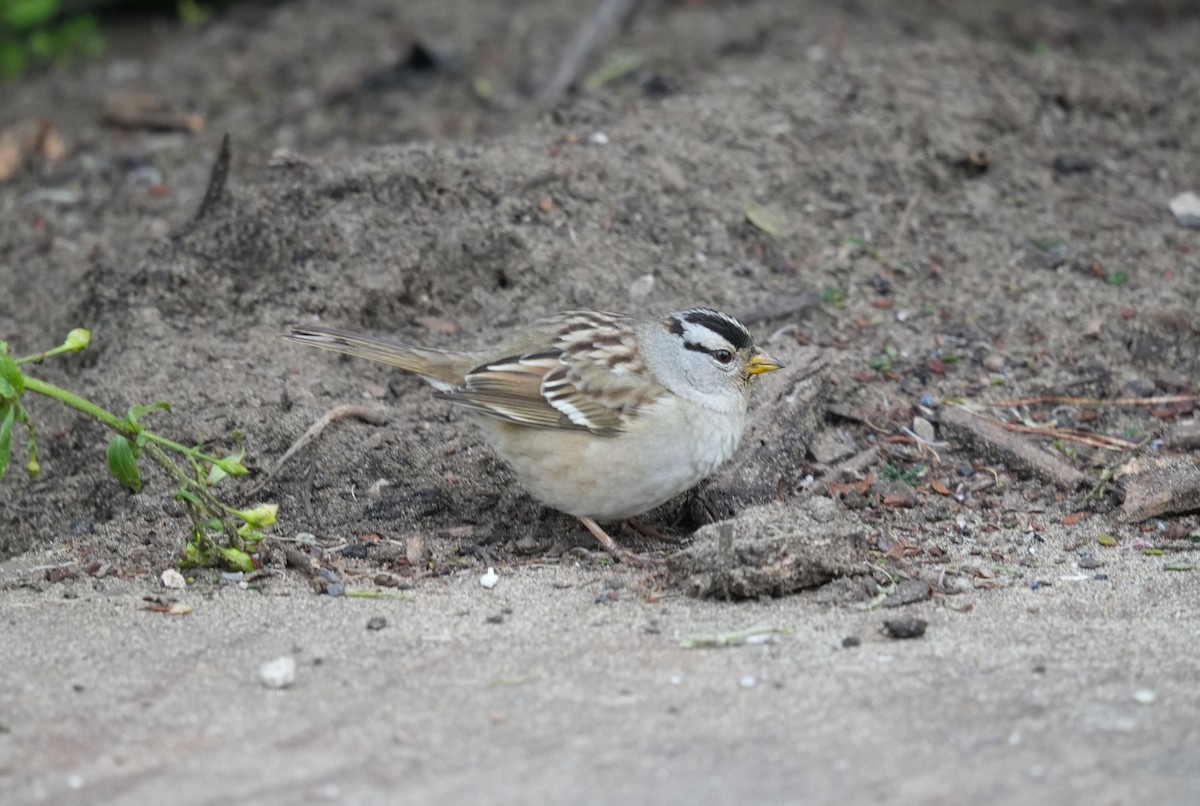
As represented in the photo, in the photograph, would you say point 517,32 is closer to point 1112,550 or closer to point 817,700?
point 1112,550

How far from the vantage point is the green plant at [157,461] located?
4.12 metres

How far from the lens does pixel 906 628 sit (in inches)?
162

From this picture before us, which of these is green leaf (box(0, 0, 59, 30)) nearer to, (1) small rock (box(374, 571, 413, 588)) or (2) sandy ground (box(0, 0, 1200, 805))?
(2) sandy ground (box(0, 0, 1200, 805))

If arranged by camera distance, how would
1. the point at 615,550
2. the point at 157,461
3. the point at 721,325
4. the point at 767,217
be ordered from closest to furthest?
the point at 157,461 → the point at 615,550 → the point at 721,325 → the point at 767,217

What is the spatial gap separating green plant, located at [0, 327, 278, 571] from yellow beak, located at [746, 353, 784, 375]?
6.01 ft

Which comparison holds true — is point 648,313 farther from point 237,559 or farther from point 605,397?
point 237,559

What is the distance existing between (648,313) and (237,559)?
2.31 meters

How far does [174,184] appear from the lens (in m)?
8.09

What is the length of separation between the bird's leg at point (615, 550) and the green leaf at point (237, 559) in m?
1.23

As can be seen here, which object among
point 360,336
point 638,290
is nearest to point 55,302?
point 360,336

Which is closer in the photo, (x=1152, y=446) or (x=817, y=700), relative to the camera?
(x=817, y=700)

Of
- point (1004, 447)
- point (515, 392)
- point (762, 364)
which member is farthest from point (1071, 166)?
point (515, 392)

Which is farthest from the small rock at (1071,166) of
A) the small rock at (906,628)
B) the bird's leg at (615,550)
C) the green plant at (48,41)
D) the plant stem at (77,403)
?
the green plant at (48,41)

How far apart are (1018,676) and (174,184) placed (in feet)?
19.2
